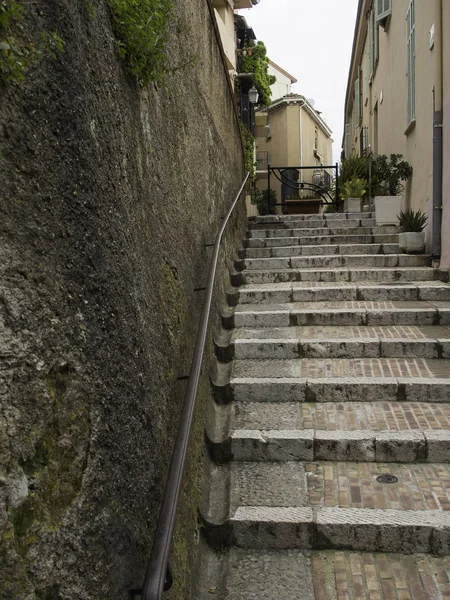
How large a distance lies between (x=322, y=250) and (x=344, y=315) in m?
2.11

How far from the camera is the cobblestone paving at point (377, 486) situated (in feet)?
10.4

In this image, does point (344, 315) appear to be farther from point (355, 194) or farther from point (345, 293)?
point (355, 194)

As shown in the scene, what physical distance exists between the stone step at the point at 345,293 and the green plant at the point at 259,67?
15.0m

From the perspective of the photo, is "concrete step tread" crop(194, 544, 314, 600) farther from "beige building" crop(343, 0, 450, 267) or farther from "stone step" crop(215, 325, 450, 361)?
"beige building" crop(343, 0, 450, 267)

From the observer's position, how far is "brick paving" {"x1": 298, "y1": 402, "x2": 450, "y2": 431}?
380 centimetres

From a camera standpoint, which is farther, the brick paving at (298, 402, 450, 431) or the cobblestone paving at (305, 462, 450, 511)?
the brick paving at (298, 402, 450, 431)

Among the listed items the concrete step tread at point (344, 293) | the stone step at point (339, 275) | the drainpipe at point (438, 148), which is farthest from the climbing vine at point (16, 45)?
the drainpipe at point (438, 148)

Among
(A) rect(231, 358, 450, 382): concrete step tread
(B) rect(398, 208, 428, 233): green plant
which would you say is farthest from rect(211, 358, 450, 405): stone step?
(B) rect(398, 208, 428, 233): green plant

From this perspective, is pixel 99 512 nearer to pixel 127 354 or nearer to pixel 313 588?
pixel 127 354

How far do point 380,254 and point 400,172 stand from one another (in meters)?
2.01

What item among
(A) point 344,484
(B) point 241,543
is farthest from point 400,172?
(B) point 241,543

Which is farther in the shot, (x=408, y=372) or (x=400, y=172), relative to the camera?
(x=400, y=172)

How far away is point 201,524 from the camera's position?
10.3ft

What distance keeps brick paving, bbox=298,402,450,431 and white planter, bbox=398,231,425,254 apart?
3.25 m
